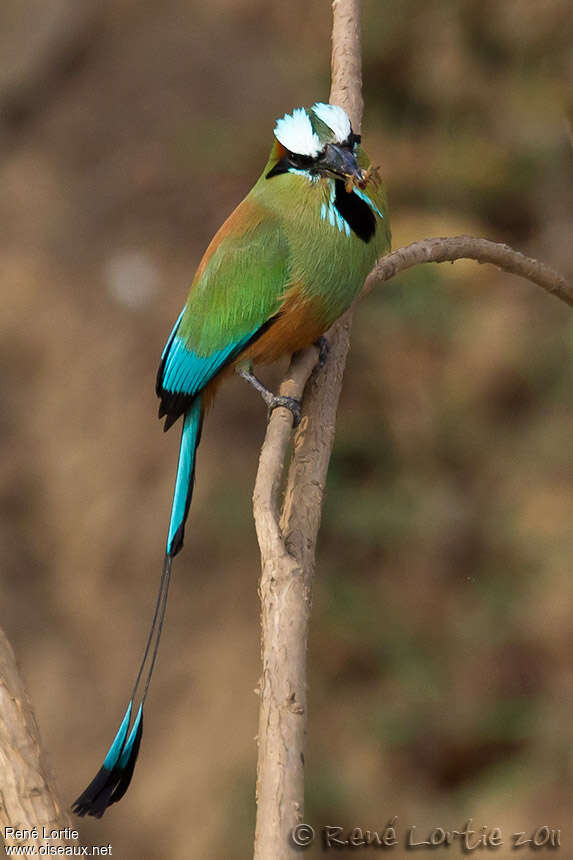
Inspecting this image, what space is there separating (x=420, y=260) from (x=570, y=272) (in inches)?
55.2

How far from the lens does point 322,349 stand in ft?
4.81

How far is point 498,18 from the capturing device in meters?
2.71

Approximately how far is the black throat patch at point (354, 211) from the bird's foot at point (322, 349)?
0.49ft

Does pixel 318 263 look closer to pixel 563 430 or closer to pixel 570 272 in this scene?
pixel 563 430

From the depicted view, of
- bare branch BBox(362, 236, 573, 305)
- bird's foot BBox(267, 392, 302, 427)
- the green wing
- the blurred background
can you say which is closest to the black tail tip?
bird's foot BBox(267, 392, 302, 427)

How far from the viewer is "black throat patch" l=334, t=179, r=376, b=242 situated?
1421 millimetres

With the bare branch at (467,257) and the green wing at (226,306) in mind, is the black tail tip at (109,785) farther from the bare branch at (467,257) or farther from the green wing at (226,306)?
the bare branch at (467,257)

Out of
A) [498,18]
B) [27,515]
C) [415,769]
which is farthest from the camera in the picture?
[27,515]

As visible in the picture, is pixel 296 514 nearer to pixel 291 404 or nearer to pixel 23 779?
pixel 291 404

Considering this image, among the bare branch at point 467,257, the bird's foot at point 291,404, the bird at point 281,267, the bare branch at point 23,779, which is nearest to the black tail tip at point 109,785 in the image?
the bare branch at point 23,779

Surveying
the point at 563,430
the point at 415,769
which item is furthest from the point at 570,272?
the point at 415,769

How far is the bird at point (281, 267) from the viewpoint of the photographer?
139 centimetres

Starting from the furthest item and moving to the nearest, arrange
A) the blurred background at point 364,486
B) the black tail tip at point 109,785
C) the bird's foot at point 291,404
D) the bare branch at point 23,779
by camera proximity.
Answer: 1. the blurred background at point 364,486
2. the bird's foot at point 291,404
3. the black tail tip at point 109,785
4. the bare branch at point 23,779

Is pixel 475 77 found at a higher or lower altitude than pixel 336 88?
higher
